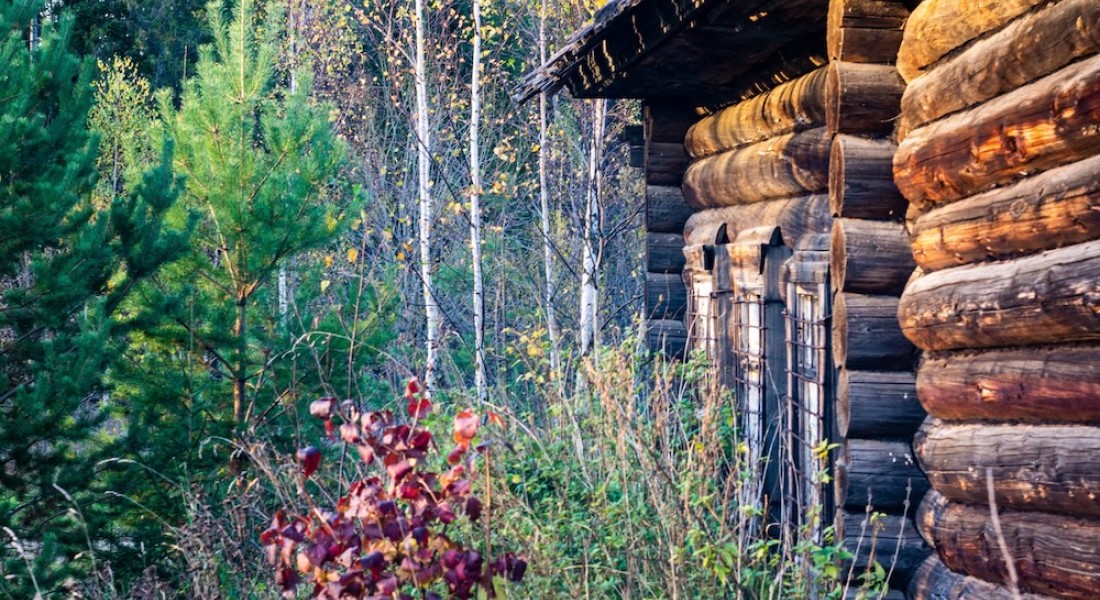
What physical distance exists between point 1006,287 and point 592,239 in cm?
893

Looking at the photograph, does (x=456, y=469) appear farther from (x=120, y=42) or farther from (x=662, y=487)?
(x=120, y=42)

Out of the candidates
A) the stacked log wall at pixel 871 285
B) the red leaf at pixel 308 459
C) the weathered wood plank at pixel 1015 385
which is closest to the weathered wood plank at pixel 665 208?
the stacked log wall at pixel 871 285

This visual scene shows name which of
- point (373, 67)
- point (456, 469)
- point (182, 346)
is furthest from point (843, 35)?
point (373, 67)

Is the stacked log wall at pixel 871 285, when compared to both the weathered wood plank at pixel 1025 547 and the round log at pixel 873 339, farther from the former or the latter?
the weathered wood plank at pixel 1025 547

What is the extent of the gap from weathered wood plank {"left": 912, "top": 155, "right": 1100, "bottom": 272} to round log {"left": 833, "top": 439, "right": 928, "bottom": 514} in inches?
32.4

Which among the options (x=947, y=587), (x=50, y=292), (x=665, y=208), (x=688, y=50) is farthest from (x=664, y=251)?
(x=947, y=587)

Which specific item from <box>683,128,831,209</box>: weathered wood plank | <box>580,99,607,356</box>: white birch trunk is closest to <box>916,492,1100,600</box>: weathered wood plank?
<box>683,128,831,209</box>: weathered wood plank

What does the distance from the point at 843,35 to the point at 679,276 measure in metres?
4.16

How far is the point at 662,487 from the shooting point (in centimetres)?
495

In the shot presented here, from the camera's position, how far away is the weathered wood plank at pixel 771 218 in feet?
20.4

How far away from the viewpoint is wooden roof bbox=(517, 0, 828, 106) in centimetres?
601

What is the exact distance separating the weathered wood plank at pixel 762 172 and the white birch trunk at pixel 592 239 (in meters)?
3.77

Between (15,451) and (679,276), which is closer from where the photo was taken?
(15,451)

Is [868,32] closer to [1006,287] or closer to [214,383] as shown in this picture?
[1006,287]
